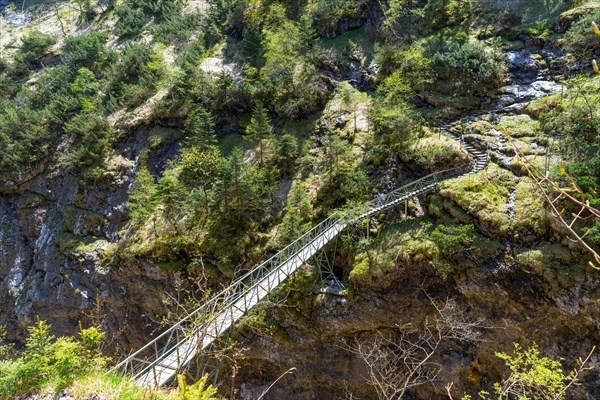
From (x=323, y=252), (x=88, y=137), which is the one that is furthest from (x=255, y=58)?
(x=323, y=252)

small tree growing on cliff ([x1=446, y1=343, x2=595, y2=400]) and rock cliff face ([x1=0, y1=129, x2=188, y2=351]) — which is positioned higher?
small tree growing on cliff ([x1=446, y1=343, x2=595, y2=400])

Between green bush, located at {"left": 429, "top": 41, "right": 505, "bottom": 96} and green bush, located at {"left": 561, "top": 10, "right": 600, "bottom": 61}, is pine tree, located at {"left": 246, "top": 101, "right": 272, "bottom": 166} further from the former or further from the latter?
green bush, located at {"left": 561, "top": 10, "right": 600, "bottom": 61}

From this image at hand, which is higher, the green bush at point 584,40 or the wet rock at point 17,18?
the wet rock at point 17,18

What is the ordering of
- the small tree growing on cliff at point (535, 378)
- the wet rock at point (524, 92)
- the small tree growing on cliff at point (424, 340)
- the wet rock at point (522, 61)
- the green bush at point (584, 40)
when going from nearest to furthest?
1. the small tree growing on cliff at point (535, 378)
2. the small tree growing on cliff at point (424, 340)
3. the green bush at point (584, 40)
4. the wet rock at point (524, 92)
5. the wet rock at point (522, 61)

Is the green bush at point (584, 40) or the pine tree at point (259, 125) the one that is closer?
the green bush at point (584, 40)

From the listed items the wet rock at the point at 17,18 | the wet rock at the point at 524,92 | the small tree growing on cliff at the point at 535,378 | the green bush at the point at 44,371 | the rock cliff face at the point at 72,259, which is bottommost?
the rock cliff face at the point at 72,259

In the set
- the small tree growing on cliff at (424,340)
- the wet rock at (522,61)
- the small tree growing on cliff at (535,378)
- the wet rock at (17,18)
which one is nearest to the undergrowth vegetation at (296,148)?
the small tree growing on cliff at (535,378)

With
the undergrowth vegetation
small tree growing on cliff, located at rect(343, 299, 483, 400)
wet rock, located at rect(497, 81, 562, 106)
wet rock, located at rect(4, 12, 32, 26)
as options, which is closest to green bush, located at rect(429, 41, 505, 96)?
the undergrowth vegetation

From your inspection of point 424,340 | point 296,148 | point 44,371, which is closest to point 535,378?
point 424,340

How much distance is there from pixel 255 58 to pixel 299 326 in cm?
2014

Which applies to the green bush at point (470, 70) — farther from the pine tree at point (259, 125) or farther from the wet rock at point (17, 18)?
the wet rock at point (17, 18)

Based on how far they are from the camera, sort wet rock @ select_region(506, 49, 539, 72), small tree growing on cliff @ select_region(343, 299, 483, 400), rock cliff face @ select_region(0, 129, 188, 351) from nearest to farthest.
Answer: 1. small tree growing on cliff @ select_region(343, 299, 483, 400)
2. wet rock @ select_region(506, 49, 539, 72)
3. rock cliff face @ select_region(0, 129, 188, 351)

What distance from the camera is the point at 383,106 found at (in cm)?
1766

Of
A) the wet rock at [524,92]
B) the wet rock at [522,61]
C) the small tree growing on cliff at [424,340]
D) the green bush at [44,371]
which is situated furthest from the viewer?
the wet rock at [522,61]
